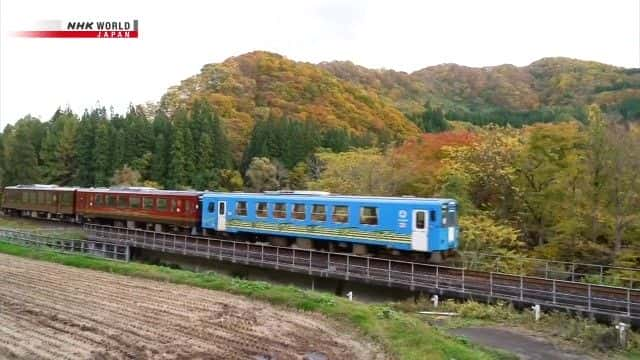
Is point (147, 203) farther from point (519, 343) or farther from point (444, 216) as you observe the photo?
point (519, 343)

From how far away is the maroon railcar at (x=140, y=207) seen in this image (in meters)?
31.1

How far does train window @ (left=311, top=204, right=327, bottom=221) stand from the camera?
23.6 metres

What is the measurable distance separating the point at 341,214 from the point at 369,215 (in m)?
1.38

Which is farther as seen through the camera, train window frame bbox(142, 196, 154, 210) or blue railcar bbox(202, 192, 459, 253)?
train window frame bbox(142, 196, 154, 210)

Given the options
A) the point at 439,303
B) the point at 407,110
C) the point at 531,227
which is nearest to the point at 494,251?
the point at 531,227

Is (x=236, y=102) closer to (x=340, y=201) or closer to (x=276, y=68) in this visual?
(x=276, y=68)

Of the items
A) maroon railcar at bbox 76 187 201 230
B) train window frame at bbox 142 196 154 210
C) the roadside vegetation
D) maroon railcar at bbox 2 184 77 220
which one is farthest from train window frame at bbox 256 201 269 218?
maroon railcar at bbox 2 184 77 220

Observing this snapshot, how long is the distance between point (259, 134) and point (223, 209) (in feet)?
124

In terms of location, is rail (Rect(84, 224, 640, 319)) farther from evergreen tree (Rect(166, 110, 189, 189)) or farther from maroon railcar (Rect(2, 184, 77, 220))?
evergreen tree (Rect(166, 110, 189, 189))

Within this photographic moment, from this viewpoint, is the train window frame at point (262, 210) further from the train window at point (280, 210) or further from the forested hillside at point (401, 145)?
the forested hillside at point (401, 145)

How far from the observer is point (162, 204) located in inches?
1284

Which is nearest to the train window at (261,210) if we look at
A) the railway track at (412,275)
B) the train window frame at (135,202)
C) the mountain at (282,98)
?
the railway track at (412,275)

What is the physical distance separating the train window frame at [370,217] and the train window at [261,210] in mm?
5597

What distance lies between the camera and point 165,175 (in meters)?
59.9
